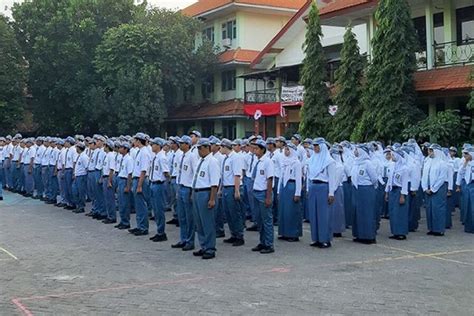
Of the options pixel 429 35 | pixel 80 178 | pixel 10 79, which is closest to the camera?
pixel 80 178

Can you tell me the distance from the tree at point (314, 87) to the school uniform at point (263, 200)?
46.0 feet

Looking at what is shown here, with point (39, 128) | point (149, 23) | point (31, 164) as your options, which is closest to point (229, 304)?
point (31, 164)

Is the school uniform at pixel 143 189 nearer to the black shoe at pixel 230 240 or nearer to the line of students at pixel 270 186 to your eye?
the line of students at pixel 270 186

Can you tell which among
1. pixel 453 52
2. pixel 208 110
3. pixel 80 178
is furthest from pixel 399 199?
pixel 208 110

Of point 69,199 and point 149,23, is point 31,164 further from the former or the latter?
point 149,23

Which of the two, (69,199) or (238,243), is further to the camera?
(69,199)

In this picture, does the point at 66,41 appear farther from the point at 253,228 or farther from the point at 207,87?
the point at 253,228

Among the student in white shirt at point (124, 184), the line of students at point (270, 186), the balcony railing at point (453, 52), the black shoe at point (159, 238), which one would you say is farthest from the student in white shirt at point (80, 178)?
the balcony railing at point (453, 52)

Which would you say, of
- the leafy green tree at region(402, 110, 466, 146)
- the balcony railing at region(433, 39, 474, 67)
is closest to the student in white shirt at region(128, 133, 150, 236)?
the leafy green tree at region(402, 110, 466, 146)

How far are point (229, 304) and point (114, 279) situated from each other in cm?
207

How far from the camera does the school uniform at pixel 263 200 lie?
10312 millimetres

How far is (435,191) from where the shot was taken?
41.4ft

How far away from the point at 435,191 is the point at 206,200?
5.51 metres

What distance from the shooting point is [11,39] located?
34188 mm
